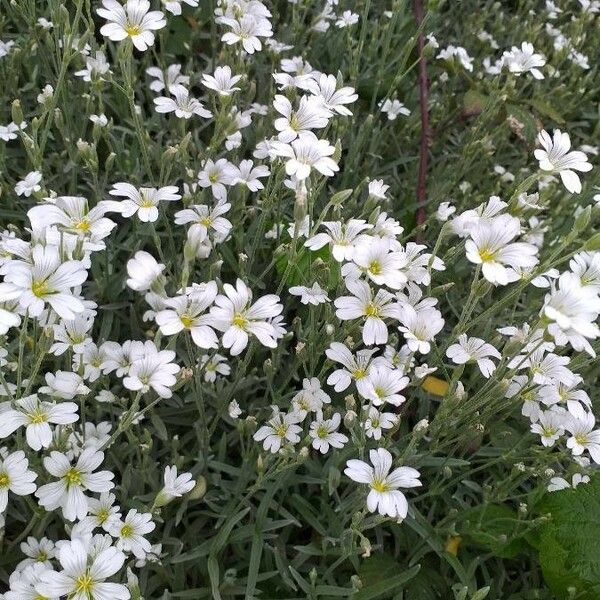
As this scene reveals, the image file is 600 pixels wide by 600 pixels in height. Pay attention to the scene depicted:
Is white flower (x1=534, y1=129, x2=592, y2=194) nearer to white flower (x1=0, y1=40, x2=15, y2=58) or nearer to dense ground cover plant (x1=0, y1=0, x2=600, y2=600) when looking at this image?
dense ground cover plant (x1=0, y1=0, x2=600, y2=600)

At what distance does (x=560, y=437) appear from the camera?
2008 mm

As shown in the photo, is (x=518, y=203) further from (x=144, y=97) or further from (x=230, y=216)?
(x=144, y=97)

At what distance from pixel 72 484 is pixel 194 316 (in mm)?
473

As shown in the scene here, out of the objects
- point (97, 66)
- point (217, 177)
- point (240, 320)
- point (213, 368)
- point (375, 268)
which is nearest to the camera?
point (240, 320)

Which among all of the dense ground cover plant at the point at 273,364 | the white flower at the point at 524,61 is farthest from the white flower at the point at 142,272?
the white flower at the point at 524,61

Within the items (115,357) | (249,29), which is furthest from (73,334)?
(249,29)

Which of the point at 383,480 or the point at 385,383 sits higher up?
the point at 385,383

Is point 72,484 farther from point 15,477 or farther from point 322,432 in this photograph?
point 322,432

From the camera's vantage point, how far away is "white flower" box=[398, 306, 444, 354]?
167cm

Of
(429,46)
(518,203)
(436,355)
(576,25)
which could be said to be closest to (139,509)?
(436,355)

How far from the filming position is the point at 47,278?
144 centimetres

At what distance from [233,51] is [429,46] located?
65cm

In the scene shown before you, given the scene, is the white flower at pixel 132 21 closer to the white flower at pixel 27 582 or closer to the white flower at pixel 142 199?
the white flower at pixel 142 199

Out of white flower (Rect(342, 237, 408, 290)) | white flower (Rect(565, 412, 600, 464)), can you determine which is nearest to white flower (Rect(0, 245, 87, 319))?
white flower (Rect(342, 237, 408, 290))
